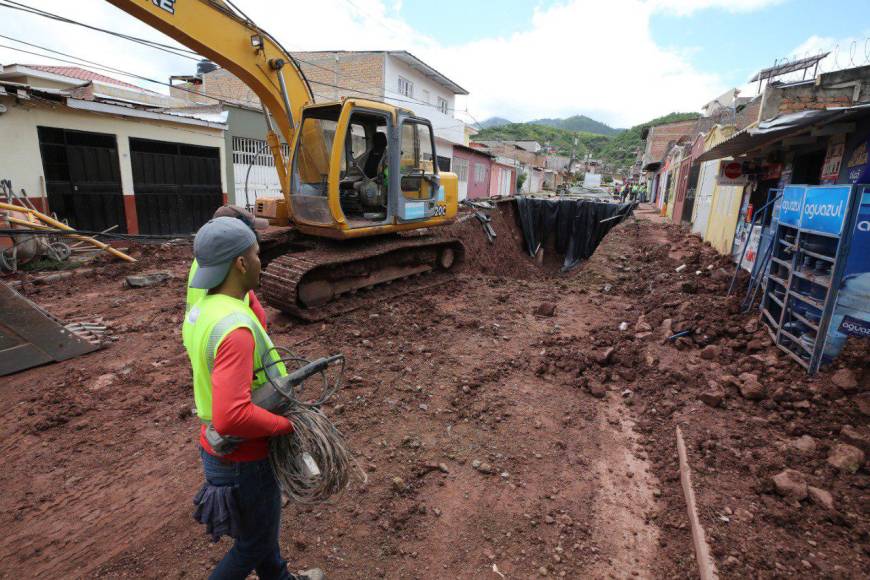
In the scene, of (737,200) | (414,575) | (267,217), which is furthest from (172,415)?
(737,200)

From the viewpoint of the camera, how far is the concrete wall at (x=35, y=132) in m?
8.52

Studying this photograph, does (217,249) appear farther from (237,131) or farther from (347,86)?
(347,86)

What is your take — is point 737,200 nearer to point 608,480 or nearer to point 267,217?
point 608,480

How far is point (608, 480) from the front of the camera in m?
3.11

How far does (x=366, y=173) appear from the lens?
6988 mm

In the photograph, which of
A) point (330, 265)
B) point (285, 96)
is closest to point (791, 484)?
point (330, 265)

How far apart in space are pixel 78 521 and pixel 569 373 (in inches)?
159

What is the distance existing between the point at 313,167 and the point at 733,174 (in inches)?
299

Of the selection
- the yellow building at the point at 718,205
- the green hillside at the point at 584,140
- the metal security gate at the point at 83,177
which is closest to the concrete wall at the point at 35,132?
the metal security gate at the point at 83,177

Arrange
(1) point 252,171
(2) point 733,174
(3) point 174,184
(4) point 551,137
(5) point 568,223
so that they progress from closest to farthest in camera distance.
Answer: (2) point 733,174 < (3) point 174,184 < (5) point 568,223 < (1) point 252,171 < (4) point 551,137

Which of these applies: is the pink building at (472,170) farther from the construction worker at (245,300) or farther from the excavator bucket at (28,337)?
the construction worker at (245,300)

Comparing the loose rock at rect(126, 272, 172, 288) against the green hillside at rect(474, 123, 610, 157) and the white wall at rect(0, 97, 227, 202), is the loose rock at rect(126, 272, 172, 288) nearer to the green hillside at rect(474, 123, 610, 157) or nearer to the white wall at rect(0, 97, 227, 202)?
the white wall at rect(0, 97, 227, 202)

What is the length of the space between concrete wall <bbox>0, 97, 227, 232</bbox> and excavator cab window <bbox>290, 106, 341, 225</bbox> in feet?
21.2

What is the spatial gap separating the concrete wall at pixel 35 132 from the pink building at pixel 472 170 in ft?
54.5
